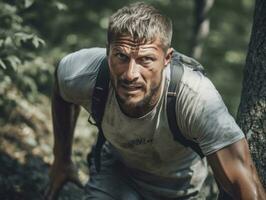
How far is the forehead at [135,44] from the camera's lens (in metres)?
3.85

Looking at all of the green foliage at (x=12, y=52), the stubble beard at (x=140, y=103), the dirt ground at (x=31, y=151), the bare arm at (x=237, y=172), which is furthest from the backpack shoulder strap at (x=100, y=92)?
the dirt ground at (x=31, y=151)

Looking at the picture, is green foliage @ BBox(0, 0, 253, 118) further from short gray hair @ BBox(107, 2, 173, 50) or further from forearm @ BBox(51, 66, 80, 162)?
short gray hair @ BBox(107, 2, 173, 50)

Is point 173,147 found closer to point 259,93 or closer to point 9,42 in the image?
point 259,93

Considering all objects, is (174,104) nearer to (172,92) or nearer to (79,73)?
(172,92)

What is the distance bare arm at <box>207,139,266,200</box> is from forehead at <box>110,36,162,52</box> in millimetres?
903

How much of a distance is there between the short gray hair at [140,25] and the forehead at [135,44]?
0.02 m

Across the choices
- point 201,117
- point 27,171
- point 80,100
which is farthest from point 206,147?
point 27,171

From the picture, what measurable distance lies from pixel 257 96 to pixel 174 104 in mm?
835

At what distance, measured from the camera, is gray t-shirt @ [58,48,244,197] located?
144 inches

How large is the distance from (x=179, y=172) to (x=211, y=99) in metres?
→ 1.01

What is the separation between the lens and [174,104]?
12.7 feet

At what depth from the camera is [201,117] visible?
12.1 feet

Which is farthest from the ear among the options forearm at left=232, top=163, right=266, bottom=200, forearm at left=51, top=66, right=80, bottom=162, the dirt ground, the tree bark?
the tree bark

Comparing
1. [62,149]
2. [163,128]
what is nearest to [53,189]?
[62,149]
